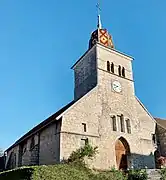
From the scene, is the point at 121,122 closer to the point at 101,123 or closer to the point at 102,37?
the point at 101,123

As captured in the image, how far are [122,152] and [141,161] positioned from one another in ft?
6.71

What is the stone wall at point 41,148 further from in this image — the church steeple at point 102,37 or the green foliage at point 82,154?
the church steeple at point 102,37

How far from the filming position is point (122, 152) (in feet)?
79.4

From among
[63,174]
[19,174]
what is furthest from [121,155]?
[19,174]

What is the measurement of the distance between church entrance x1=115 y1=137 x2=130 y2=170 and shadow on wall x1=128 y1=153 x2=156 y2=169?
374mm

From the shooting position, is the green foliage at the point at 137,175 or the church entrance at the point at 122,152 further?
the church entrance at the point at 122,152

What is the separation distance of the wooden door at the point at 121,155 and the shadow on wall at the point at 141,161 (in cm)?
45

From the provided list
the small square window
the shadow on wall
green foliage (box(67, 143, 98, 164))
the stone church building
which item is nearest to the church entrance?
the stone church building

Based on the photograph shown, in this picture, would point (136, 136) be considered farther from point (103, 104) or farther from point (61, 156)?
point (61, 156)

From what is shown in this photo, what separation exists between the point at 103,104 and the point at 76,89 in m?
6.14

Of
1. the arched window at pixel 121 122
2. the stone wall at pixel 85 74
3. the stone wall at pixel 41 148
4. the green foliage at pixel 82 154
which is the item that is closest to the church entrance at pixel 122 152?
the arched window at pixel 121 122

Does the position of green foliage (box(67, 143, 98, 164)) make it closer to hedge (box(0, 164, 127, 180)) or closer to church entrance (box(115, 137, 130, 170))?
hedge (box(0, 164, 127, 180))

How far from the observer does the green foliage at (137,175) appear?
58.5 feet

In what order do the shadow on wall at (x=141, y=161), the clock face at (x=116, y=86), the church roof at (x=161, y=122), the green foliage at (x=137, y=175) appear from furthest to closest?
the church roof at (x=161, y=122) < the clock face at (x=116, y=86) < the shadow on wall at (x=141, y=161) < the green foliage at (x=137, y=175)
